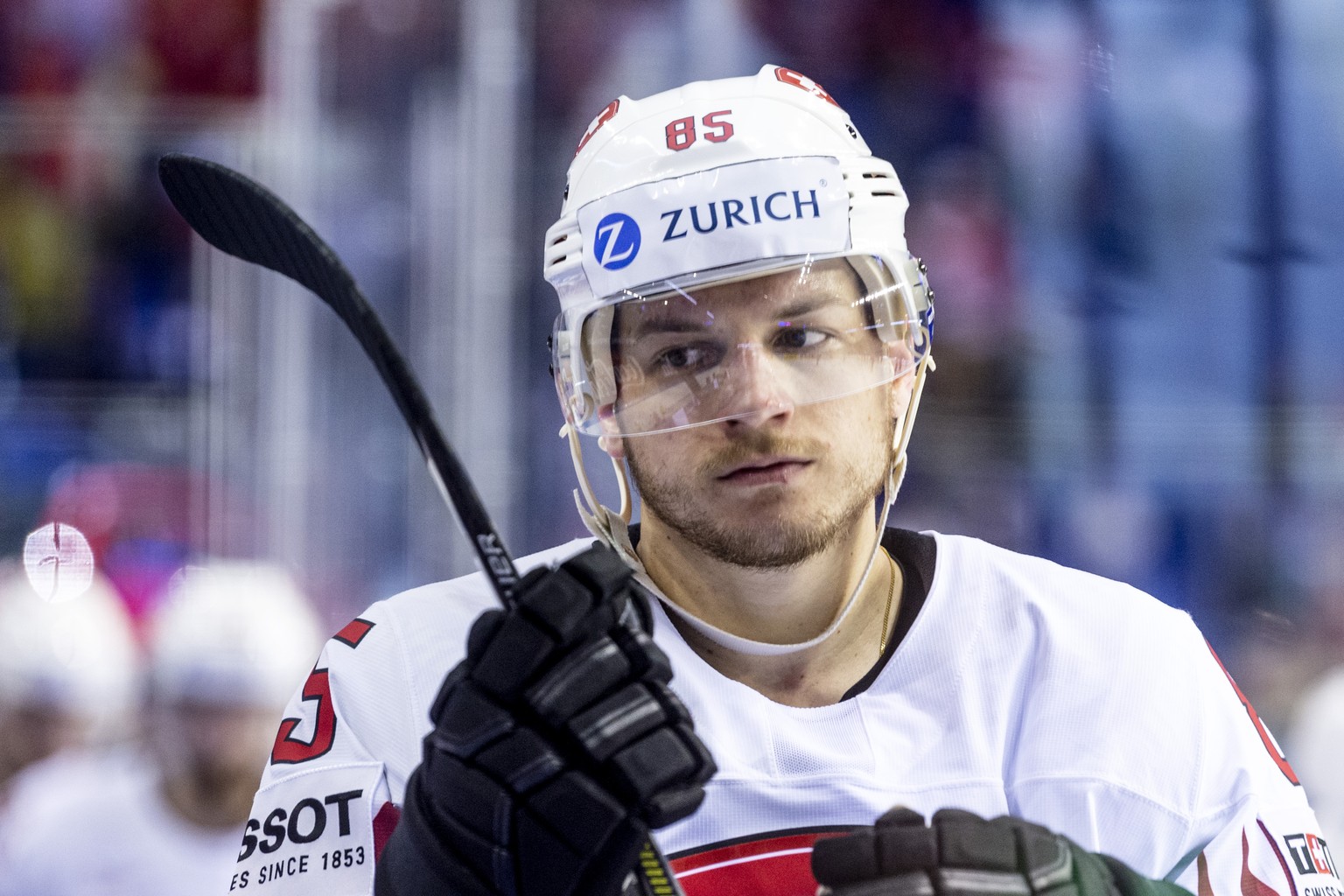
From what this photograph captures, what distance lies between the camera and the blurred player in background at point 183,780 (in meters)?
3.04

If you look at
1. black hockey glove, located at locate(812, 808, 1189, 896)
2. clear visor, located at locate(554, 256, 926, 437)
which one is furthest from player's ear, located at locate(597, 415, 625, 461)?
black hockey glove, located at locate(812, 808, 1189, 896)

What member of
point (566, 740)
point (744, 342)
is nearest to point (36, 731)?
point (744, 342)

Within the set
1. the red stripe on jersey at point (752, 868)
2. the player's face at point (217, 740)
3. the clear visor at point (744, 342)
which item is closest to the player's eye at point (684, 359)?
the clear visor at point (744, 342)

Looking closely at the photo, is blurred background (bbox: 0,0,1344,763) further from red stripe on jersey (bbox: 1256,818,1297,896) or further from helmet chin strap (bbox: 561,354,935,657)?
red stripe on jersey (bbox: 1256,818,1297,896)

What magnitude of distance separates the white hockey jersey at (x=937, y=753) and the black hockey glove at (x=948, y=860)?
293 millimetres

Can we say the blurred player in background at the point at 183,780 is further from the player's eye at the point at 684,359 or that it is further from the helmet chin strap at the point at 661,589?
the player's eye at the point at 684,359

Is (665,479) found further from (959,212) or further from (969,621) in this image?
(959,212)

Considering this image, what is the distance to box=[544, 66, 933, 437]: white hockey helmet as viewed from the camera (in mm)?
1489

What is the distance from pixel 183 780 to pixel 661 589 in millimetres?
1891

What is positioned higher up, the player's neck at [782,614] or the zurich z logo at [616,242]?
the zurich z logo at [616,242]

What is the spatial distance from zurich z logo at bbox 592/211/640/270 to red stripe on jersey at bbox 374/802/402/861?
0.59 m

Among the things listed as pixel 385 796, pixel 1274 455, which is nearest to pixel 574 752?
pixel 385 796

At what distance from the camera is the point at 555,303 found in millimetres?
2600

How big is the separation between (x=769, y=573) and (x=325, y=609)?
5.08 ft
